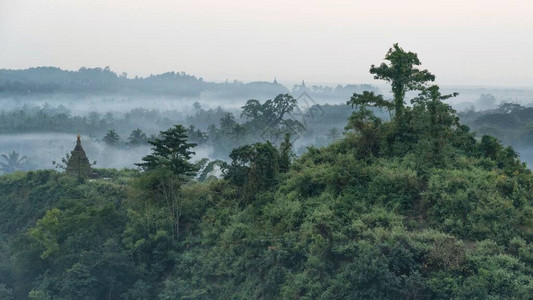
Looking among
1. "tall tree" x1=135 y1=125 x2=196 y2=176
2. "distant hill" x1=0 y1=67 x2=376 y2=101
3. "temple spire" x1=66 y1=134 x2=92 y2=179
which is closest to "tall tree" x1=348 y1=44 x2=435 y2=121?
"tall tree" x1=135 y1=125 x2=196 y2=176

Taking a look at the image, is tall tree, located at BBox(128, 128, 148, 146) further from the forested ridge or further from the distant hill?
the distant hill

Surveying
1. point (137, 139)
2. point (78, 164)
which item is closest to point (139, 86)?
point (137, 139)

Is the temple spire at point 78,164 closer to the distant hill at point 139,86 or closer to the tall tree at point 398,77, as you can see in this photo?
the tall tree at point 398,77

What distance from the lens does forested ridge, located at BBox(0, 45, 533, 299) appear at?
16125mm

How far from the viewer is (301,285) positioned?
683 inches

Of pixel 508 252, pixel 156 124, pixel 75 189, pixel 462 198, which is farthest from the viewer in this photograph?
pixel 156 124

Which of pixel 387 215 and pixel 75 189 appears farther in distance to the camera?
pixel 75 189

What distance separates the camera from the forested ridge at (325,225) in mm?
16125

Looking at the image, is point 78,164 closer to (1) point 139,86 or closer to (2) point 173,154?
(2) point 173,154

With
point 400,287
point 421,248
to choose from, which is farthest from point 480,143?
point 400,287

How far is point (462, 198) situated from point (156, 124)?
100 meters

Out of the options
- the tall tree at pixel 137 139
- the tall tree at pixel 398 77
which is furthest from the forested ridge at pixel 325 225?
the tall tree at pixel 137 139

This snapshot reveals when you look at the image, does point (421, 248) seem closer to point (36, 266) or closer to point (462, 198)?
point (462, 198)

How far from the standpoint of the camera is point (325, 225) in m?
18.9
